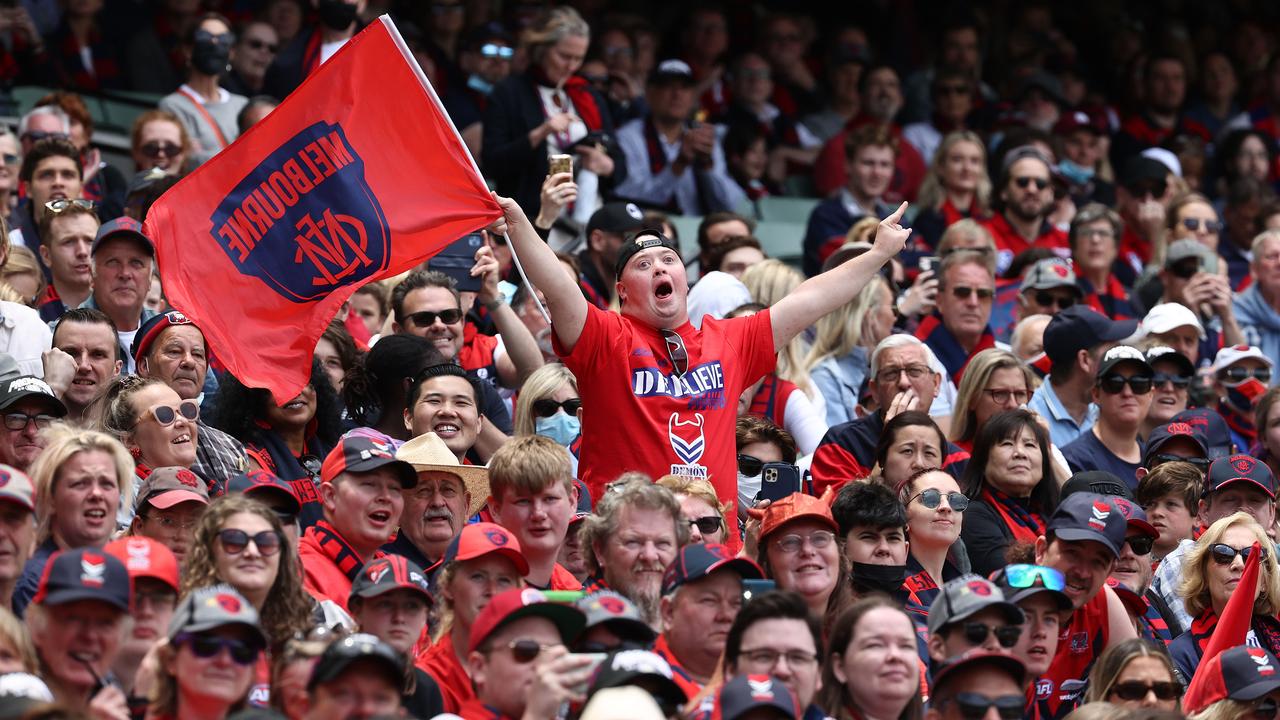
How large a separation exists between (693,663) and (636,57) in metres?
8.93

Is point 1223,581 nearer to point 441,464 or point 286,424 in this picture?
point 441,464

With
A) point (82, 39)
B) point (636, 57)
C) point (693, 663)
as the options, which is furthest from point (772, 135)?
point (693, 663)

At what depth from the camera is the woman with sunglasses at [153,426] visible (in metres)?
8.00

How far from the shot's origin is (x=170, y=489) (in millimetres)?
7277

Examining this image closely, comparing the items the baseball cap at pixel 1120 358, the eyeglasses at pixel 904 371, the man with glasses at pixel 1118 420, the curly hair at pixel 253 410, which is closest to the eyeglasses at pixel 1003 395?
the eyeglasses at pixel 904 371

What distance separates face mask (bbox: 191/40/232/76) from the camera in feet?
39.4

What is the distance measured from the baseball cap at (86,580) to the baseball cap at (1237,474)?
5.17 metres

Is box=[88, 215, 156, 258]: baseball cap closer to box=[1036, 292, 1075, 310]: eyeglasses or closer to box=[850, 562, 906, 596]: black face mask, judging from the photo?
box=[850, 562, 906, 596]: black face mask

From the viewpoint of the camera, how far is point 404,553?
26.1 ft

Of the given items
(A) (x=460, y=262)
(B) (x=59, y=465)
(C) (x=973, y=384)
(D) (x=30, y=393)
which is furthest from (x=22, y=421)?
(C) (x=973, y=384)

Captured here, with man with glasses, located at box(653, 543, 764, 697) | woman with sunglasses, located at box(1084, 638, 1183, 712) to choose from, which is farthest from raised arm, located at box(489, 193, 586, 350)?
woman with sunglasses, located at box(1084, 638, 1183, 712)

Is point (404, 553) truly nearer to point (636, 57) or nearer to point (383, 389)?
point (383, 389)

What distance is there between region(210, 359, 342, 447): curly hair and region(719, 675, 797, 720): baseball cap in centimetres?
327

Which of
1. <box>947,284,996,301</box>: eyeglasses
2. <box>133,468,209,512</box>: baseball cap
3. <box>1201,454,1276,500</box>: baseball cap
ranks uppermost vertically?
<box>947,284,996,301</box>: eyeglasses
